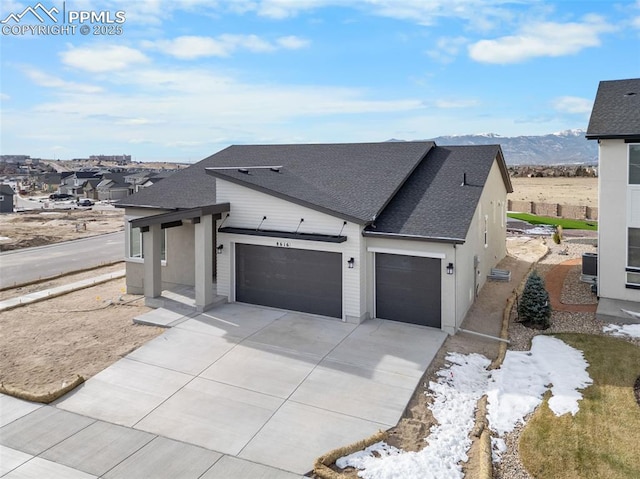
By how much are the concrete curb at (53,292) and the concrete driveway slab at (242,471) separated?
526 inches

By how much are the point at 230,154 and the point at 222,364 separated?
1462 cm

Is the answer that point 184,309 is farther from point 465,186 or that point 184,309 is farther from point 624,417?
point 624,417

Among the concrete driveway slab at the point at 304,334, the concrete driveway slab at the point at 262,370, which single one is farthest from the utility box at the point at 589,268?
the concrete driveway slab at the point at 262,370

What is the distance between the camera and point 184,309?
15.1 metres

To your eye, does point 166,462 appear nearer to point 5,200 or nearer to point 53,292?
point 53,292

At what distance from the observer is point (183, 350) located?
12.1 meters

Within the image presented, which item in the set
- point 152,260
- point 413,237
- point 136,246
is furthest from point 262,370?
point 136,246

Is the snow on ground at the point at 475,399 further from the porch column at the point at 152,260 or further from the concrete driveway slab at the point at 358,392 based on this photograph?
the porch column at the point at 152,260

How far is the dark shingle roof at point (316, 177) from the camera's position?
15.1 metres

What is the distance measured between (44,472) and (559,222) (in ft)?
123

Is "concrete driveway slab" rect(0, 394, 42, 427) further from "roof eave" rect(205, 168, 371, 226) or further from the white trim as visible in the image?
the white trim

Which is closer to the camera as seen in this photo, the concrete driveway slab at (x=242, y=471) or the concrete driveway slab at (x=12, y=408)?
the concrete driveway slab at (x=242, y=471)

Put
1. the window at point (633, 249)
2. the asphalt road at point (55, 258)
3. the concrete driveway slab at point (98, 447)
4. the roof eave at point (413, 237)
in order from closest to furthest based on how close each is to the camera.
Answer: the concrete driveway slab at point (98, 447)
the roof eave at point (413, 237)
the window at point (633, 249)
the asphalt road at point (55, 258)

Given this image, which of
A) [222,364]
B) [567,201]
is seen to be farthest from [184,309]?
[567,201]
